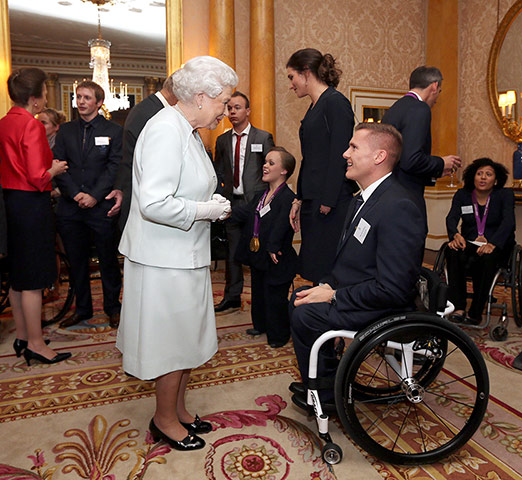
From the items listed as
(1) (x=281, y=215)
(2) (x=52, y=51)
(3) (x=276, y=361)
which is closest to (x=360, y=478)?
(3) (x=276, y=361)

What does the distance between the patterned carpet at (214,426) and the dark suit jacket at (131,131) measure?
1016 mm

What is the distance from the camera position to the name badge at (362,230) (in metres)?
1.99

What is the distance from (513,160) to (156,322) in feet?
16.2

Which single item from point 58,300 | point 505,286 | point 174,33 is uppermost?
point 174,33

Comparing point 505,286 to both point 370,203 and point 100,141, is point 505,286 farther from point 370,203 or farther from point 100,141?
Answer: point 100,141

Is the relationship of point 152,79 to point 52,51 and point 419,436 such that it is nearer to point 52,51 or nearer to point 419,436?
point 52,51

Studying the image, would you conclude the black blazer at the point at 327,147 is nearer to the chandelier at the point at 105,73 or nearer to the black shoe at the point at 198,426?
the black shoe at the point at 198,426

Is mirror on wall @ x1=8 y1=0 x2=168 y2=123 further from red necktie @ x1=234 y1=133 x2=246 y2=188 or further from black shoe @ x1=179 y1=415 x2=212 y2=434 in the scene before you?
black shoe @ x1=179 y1=415 x2=212 y2=434

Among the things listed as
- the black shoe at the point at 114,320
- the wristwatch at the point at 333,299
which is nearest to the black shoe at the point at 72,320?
the black shoe at the point at 114,320

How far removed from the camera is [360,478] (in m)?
1.88

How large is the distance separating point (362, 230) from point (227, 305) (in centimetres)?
235

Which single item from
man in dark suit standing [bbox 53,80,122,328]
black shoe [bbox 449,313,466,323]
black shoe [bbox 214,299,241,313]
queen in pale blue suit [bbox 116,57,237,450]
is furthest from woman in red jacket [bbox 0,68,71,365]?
black shoe [bbox 449,313,466,323]

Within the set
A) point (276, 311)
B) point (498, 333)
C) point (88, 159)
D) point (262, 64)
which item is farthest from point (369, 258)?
point (262, 64)

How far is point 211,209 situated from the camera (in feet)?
5.98
